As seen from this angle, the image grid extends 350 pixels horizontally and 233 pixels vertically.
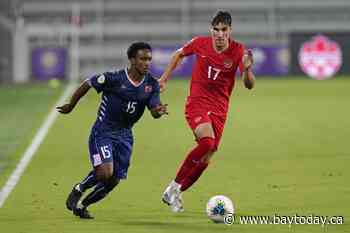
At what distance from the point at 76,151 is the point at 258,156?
3143 millimetres

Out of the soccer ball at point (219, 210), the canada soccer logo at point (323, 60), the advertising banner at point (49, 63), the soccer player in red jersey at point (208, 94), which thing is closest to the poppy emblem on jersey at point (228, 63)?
the soccer player in red jersey at point (208, 94)

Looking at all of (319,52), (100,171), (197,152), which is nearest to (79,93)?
(100,171)

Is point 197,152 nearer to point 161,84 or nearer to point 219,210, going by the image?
point 161,84

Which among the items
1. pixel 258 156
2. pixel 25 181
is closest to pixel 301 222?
pixel 25 181

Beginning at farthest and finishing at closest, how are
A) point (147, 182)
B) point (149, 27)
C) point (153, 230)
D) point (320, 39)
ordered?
point (149, 27), point (320, 39), point (147, 182), point (153, 230)

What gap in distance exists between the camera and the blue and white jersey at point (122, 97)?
11.4m

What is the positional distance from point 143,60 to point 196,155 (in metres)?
1.32

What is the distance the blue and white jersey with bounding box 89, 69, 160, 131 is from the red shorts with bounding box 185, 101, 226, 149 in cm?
76

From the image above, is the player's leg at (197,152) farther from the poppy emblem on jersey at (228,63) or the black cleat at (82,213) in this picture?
the black cleat at (82,213)

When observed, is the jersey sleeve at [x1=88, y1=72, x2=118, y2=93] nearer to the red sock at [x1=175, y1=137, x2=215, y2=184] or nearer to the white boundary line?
the red sock at [x1=175, y1=137, x2=215, y2=184]

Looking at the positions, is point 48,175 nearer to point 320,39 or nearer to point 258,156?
point 258,156

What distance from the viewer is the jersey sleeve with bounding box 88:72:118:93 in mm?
11352

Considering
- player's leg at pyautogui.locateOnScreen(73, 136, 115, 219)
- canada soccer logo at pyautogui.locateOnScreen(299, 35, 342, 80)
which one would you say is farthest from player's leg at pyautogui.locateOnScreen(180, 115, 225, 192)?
canada soccer logo at pyautogui.locateOnScreen(299, 35, 342, 80)

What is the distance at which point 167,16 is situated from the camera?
54.3m
